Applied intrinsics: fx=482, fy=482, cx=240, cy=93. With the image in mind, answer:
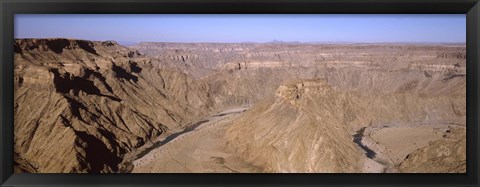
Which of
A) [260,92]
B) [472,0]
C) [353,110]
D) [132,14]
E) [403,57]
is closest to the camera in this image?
[472,0]

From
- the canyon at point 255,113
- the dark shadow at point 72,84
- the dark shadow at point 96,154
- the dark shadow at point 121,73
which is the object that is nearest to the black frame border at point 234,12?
the canyon at point 255,113

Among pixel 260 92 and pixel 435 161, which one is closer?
pixel 435 161

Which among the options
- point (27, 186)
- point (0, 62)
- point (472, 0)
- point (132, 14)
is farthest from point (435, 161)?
point (0, 62)

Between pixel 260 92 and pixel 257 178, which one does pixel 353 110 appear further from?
pixel 257 178

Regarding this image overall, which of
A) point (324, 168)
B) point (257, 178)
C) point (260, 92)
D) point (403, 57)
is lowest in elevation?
point (324, 168)

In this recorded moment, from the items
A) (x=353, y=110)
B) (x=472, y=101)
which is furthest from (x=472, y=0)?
(x=353, y=110)

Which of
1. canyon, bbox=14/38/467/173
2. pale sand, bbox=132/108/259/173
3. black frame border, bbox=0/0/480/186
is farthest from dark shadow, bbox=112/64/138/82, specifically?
black frame border, bbox=0/0/480/186

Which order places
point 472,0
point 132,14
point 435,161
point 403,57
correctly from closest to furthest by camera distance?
point 472,0 → point 132,14 → point 435,161 → point 403,57

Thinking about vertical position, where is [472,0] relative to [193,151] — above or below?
above
